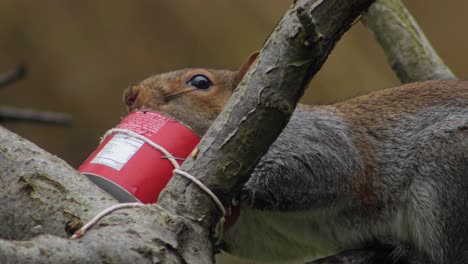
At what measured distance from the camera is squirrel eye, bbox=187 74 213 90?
422cm

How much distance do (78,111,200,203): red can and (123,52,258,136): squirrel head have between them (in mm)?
486

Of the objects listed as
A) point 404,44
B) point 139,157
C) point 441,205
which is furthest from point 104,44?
point 139,157

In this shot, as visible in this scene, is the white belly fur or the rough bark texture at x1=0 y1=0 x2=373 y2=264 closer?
the rough bark texture at x1=0 y1=0 x2=373 y2=264

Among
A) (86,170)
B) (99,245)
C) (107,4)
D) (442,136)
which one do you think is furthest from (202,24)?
(99,245)

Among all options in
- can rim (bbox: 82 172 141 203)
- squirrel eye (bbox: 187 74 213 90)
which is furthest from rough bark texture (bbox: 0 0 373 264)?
squirrel eye (bbox: 187 74 213 90)

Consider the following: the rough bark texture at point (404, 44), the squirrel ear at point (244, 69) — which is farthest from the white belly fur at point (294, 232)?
the rough bark texture at point (404, 44)

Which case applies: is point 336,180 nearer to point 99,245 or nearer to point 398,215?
point 398,215

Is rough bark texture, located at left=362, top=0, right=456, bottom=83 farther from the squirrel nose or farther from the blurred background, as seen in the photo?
the blurred background

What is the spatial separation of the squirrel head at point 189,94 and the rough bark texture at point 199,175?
92cm

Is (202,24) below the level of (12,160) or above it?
above

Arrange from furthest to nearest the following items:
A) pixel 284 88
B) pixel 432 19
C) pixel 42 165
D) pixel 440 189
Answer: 1. pixel 432 19
2. pixel 440 189
3. pixel 42 165
4. pixel 284 88

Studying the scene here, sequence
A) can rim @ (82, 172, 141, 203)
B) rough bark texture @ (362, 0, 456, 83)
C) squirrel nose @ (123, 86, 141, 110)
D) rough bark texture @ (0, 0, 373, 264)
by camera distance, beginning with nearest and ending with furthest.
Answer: rough bark texture @ (0, 0, 373, 264), can rim @ (82, 172, 141, 203), squirrel nose @ (123, 86, 141, 110), rough bark texture @ (362, 0, 456, 83)

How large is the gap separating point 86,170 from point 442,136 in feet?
5.58

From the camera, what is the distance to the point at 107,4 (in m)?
10.4
